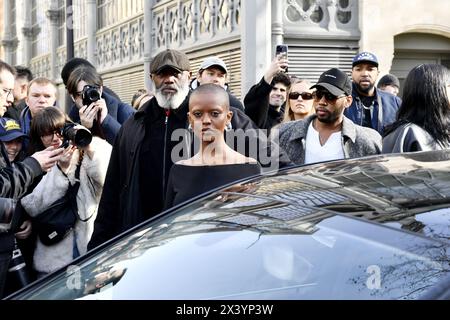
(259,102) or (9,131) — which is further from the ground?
(259,102)

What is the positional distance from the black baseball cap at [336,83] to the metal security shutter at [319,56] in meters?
6.51

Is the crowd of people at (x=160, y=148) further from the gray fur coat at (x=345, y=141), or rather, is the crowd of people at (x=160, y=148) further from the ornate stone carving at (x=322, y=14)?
the ornate stone carving at (x=322, y=14)

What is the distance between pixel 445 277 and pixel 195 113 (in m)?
2.42

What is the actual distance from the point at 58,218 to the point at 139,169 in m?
0.63

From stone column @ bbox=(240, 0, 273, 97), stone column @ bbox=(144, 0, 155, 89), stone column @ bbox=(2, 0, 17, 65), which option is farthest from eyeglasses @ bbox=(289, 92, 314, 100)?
stone column @ bbox=(2, 0, 17, 65)

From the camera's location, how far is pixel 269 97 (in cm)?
640

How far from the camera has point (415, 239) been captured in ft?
6.39

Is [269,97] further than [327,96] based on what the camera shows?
Yes

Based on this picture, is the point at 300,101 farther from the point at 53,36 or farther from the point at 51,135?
the point at 53,36

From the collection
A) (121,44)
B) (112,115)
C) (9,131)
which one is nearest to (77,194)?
(9,131)

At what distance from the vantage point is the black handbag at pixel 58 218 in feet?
15.3

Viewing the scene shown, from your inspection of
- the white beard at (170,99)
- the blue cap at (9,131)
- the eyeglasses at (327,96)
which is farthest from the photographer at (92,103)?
the eyeglasses at (327,96)

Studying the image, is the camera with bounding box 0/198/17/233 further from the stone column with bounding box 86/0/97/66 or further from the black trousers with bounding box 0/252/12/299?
the stone column with bounding box 86/0/97/66

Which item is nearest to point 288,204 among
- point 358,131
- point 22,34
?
point 358,131
